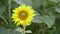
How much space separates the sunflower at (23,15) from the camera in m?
0.96

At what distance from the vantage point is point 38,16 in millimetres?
1458

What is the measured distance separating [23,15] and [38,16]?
0.49 meters

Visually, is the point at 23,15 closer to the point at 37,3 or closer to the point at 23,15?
the point at 23,15

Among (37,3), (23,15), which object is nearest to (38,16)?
(37,3)

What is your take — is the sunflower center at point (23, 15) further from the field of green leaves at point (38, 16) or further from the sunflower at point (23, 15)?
the field of green leaves at point (38, 16)

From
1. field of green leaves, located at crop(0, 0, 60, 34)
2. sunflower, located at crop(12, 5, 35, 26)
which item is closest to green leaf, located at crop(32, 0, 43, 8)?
field of green leaves, located at crop(0, 0, 60, 34)

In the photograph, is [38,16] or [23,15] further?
[38,16]

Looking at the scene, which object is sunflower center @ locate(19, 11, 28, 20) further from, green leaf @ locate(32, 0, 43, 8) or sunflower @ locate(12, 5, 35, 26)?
green leaf @ locate(32, 0, 43, 8)

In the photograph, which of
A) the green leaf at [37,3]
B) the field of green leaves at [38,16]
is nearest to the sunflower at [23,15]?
the field of green leaves at [38,16]

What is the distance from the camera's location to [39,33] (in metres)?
1.60

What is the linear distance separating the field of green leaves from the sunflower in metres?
0.30

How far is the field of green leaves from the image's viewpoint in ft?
4.58

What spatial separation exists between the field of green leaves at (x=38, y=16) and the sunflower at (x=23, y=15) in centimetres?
30

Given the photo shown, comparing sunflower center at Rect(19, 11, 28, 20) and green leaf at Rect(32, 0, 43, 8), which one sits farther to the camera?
green leaf at Rect(32, 0, 43, 8)
